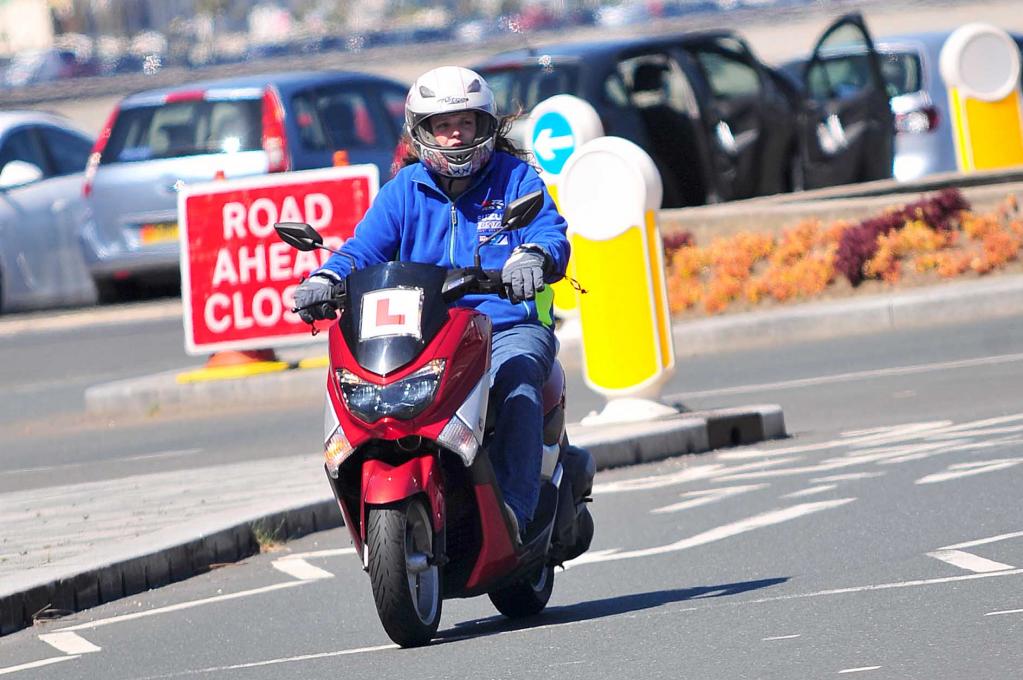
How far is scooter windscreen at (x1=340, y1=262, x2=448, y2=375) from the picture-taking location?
245 inches

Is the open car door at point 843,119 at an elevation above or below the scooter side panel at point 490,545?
above

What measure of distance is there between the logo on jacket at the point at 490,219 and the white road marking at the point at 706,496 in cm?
251

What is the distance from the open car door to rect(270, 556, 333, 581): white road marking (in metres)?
11.7

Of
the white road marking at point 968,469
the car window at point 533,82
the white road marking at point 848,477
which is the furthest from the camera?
the car window at point 533,82

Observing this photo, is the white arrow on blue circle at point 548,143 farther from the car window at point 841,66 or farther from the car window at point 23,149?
the car window at point 23,149

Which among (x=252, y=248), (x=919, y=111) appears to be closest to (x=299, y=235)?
(x=252, y=248)

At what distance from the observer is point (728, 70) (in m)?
20.5

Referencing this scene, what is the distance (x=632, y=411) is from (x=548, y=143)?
3.91m

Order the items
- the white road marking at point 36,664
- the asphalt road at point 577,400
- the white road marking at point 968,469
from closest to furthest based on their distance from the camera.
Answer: the white road marking at point 36,664, the white road marking at point 968,469, the asphalt road at point 577,400

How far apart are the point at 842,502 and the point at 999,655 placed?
315 cm

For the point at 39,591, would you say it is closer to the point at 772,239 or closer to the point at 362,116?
the point at 772,239

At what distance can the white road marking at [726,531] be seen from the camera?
812cm

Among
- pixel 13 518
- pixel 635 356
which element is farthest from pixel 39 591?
pixel 635 356

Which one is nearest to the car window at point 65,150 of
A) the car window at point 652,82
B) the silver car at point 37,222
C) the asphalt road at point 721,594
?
the silver car at point 37,222
